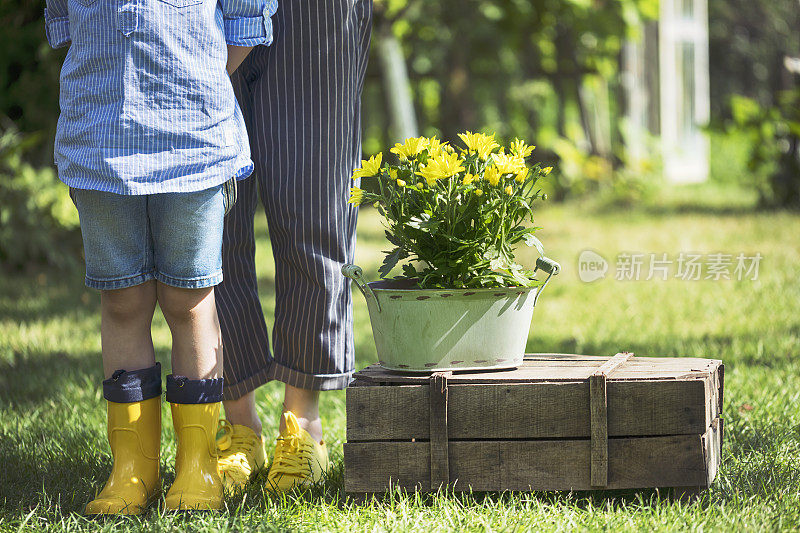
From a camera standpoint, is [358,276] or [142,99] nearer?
[142,99]

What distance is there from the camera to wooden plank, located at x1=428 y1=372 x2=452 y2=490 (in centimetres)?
185

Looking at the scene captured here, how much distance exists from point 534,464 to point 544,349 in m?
1.51

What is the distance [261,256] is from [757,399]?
4.04 meters

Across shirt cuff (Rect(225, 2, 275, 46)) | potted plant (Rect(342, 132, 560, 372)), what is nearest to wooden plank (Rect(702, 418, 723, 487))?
potted plant (Rect(342, 132, 560, 372))

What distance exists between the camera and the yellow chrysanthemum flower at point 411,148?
195 cm

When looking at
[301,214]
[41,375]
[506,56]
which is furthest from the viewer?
[506,56]

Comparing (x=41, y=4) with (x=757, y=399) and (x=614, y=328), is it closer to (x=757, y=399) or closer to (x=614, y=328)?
(x=614, y=328)

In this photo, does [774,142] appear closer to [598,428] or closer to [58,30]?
[598,428]

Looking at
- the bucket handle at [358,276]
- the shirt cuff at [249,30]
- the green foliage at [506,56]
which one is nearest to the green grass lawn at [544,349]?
the bucket handle at [358,276]

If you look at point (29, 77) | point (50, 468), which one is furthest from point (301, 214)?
point (29, 77)

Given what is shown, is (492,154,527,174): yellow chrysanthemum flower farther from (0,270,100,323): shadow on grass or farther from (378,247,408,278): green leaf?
(0,270,100,323): shadow on grass

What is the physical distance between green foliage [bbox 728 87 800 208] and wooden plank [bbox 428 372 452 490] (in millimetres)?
5209

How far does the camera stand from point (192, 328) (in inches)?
75.1

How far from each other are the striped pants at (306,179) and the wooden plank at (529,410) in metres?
0.29
